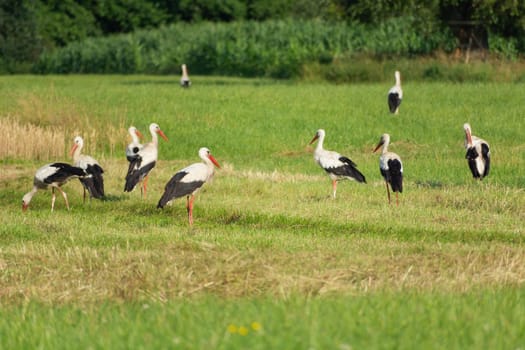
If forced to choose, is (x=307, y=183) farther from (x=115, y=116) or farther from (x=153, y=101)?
(x=153, y=101)

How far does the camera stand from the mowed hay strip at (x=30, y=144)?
25281 mm

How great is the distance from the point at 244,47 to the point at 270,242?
50055 mm

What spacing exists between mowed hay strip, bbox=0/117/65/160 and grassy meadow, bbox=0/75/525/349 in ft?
0.14

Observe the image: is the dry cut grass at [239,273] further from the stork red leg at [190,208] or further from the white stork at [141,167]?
the white stork at [141,167]

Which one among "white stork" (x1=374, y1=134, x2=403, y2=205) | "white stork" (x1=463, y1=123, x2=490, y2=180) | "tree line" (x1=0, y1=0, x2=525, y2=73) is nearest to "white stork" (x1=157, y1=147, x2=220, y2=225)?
"white stork" (x1=374, y1=134, x2=403, y2=205)

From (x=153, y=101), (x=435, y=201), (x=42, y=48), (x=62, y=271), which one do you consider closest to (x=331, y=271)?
(x=62, y=271)

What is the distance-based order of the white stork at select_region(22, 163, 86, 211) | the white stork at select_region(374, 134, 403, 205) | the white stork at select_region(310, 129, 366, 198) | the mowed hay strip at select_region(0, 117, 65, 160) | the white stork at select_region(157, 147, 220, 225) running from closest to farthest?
the white stork at select_region(157, 147, 220, 225)
the white stork at select_region(374, 134, 403, 205)
the white stork at select_region(22, 163, 86, 211)
the white stork at select_region(310, 129, 366, 198)
the mowed hay strip at select_region(0, 117, 65, 160)

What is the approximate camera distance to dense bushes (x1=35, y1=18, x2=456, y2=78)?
55562 millimetres

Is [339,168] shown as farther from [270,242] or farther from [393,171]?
[270,242]

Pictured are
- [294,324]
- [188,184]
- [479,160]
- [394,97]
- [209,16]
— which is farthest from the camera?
[209,16]

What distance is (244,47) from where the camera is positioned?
205 feet

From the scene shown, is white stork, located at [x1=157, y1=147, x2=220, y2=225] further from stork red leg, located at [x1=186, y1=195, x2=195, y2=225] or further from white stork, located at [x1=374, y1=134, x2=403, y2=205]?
white stork, located at [x1=374, y1=134, x2=403, y2=205]

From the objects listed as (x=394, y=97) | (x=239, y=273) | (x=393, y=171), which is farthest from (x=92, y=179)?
(x=394, y=97)

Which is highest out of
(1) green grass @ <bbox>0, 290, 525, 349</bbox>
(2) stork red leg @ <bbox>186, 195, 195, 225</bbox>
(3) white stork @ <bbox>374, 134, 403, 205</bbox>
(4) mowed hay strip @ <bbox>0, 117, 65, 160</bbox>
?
(1) green grass @ <bbox>0, 290, 525, 349</bbox>
